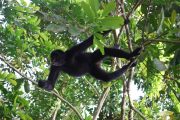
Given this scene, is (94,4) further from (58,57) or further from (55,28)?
(58,57)

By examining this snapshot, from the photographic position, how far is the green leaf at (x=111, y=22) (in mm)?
2270

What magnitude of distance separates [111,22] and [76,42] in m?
3.75

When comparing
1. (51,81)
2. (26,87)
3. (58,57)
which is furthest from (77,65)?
(26,87)

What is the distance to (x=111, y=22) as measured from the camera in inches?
89.8

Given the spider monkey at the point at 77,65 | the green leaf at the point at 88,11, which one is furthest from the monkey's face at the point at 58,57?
the green leaf at the point at 88,11

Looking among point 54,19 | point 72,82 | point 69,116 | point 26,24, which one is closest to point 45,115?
point 72,82

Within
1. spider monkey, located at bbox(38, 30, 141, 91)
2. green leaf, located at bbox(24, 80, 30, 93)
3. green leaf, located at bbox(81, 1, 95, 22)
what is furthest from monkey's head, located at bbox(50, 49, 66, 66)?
green leaf, located at bbox(81, 1, 95, 22)

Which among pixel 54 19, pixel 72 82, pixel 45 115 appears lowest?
pixel 54 19

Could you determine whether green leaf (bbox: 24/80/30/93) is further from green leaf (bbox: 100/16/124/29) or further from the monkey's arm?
green leaf (bbox: 100/16/124/29)

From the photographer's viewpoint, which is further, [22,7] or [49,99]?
[49,99]

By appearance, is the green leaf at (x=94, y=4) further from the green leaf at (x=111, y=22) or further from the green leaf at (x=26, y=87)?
the green leaf at (x=26, y=87)

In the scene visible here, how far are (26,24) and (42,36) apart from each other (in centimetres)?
40

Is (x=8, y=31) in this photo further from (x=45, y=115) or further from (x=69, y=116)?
(x=45, y=115)

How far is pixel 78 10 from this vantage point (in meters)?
2.45
